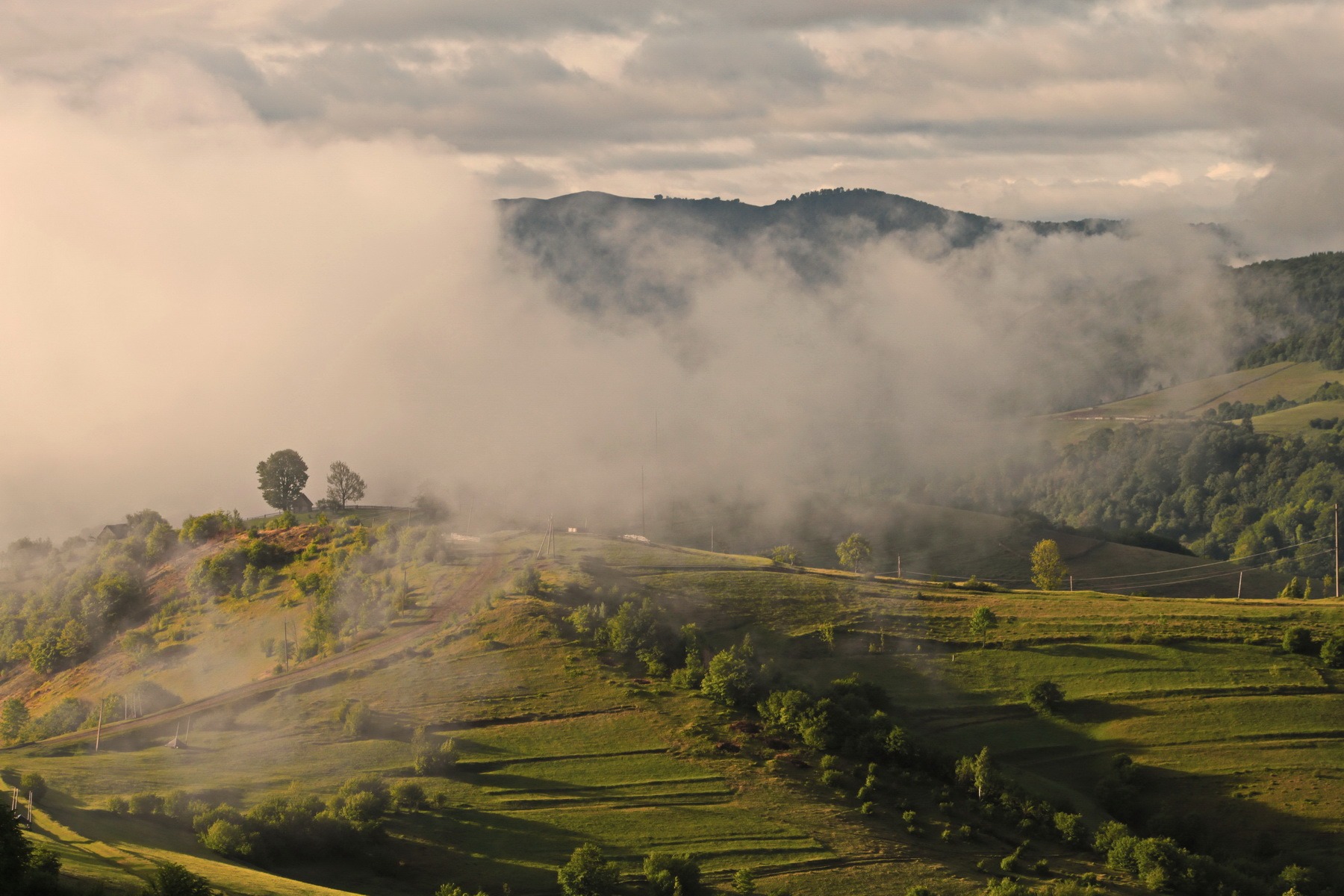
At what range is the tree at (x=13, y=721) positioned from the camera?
144 meters

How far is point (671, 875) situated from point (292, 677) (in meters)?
55.0

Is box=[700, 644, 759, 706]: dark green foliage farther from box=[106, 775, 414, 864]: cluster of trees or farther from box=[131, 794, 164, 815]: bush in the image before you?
box=[131, 794, 164, 815]: bush

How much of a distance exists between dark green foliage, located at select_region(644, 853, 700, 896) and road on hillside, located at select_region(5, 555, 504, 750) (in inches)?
1873

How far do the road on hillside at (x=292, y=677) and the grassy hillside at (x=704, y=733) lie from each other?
1.65 ft

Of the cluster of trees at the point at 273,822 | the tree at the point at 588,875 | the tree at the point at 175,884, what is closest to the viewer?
the tree at the point at 175,884

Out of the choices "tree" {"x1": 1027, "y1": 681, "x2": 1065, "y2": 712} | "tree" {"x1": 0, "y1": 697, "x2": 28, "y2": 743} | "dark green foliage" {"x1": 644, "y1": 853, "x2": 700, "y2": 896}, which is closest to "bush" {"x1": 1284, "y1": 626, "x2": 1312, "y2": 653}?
"tree" {"x1": 1027, "y1": 681, "x2": 1065, "y2": 712}

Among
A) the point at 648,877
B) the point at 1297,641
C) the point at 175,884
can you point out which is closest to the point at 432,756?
the point at 648,877

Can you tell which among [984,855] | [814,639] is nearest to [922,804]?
[984,855]

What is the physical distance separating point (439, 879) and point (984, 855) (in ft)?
157

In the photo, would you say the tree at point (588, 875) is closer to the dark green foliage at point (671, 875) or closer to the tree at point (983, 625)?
the dark green foliage at point (671, 875)

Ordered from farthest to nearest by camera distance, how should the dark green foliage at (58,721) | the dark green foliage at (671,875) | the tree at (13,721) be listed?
the tree at (13,721) < the dark green foliage at (58,721) < the dark green foliage at (671,875)

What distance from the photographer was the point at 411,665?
131125mm

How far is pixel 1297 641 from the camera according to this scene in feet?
469

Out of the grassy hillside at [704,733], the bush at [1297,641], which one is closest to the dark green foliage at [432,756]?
the grassy hillside at [704,733]
